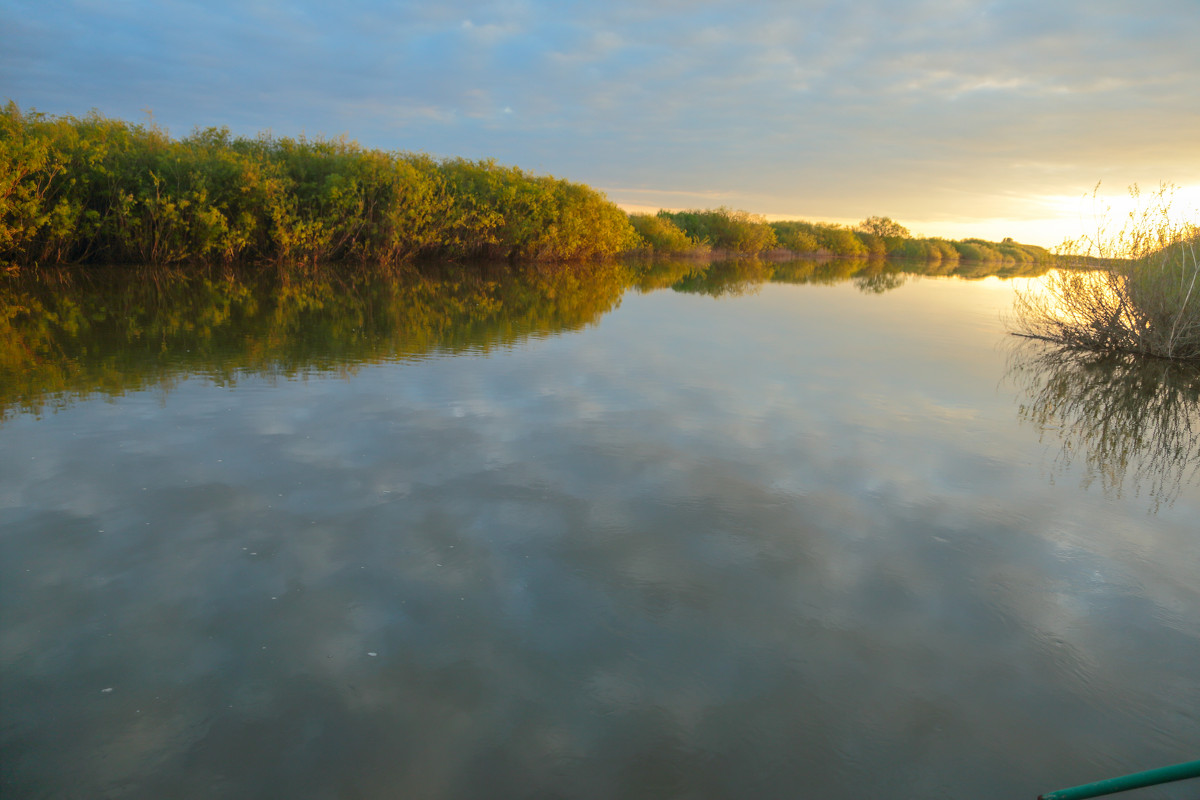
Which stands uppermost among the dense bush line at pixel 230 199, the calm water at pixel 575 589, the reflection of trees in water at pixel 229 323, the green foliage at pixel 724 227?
the green foliage at pixel 724 227

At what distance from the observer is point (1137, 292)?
14.3 m

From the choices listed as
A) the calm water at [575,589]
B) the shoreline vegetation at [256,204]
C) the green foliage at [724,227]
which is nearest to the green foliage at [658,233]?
the green foliage at [724,227]

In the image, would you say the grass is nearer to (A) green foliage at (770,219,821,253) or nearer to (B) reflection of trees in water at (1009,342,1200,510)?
(B) reflection of trees in water at (1009,342,1200,510)

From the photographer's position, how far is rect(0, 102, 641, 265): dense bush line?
75.8ft

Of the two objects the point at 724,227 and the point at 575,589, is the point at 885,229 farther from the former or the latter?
the point at 575,589

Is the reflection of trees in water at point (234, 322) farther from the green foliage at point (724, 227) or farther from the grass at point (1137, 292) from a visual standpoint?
the green foliage at point (724, 227)

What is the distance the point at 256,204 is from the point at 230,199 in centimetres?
113

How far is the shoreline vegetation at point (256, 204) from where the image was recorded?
23234 millimetres

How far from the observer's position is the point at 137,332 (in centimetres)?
1280

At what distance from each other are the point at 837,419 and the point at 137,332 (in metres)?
12.5

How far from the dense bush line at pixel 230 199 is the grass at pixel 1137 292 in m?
28.1

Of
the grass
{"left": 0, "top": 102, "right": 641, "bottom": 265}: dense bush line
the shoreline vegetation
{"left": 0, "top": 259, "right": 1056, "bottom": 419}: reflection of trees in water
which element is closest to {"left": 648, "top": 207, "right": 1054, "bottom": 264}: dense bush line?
the shoreline vegetation

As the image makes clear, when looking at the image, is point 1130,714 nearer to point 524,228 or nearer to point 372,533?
point 372,533

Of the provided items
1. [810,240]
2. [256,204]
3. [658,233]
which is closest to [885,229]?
[810,240]
